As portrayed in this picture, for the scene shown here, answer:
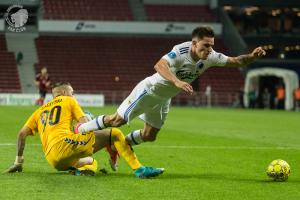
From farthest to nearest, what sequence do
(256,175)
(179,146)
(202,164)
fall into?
(179,146) < (202,164) < (256,175)

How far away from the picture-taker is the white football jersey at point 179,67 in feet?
31.4

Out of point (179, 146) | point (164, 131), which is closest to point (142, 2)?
point (164, 131)

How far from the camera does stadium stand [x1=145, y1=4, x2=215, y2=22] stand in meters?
56.0

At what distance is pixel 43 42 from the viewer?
53094mm

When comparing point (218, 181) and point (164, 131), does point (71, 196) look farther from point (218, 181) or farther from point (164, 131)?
point (164, 131)

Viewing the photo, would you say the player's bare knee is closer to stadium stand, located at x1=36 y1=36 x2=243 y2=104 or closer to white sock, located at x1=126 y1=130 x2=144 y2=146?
white sock, located at x1=126 y1=130 x2=144 y2=146

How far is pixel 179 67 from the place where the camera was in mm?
9680

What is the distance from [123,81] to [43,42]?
653 centimetres

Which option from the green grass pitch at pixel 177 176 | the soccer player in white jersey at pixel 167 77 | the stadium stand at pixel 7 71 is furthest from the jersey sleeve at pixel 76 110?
the stadium stand at pixel 7 71

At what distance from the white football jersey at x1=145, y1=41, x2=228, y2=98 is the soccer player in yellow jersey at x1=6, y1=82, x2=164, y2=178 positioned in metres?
0.81

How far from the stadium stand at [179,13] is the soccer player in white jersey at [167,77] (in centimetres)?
4569

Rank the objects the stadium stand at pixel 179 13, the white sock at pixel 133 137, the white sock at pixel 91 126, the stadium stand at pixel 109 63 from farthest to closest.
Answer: the stadium stand at pixel 179 13 < the stadium stand at pixel 109 63 < the white sock at pixel 133 137 < the white sock at pixel 91 126
